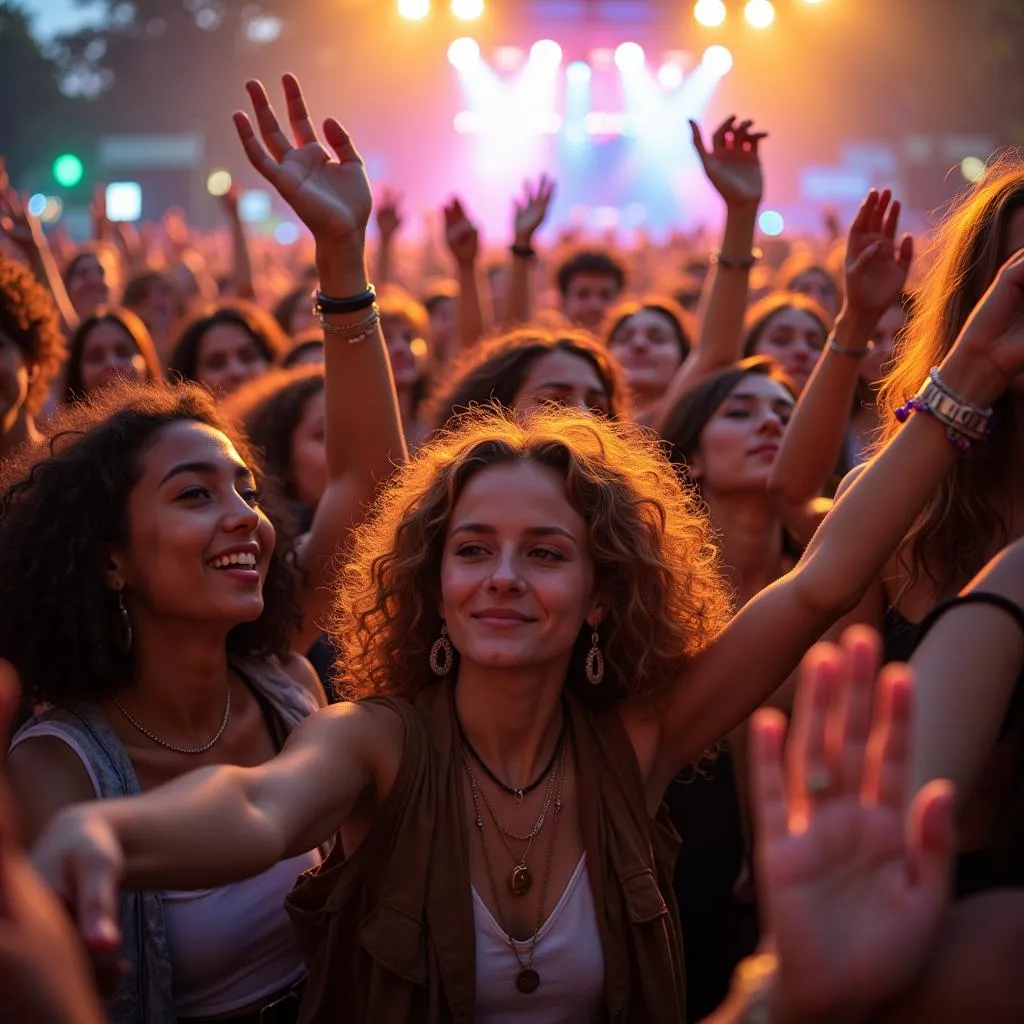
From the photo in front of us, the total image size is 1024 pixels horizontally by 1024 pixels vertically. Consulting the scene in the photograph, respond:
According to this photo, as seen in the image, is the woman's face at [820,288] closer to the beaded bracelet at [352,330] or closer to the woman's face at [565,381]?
the woman's face at [565,381]

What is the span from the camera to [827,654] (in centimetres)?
161

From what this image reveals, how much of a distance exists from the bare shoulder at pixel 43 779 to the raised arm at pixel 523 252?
3.67m

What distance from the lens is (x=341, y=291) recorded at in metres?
3.16

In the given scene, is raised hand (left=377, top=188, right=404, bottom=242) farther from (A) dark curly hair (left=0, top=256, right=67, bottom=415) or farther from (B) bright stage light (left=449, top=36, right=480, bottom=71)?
(B) bright stage light (left=449, top=36, right=480, bottom=71)

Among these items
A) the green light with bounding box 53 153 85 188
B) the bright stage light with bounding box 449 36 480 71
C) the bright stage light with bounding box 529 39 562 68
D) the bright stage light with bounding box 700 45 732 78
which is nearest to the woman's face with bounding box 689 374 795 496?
the green light with bounding box 53 153 85 188

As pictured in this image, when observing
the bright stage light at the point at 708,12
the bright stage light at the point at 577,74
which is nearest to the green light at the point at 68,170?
the bright stage light at the point at 708,12

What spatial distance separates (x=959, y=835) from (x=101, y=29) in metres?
42.8

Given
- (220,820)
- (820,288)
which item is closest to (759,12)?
(820,288)

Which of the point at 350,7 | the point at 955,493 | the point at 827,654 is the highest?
the point at 350,7

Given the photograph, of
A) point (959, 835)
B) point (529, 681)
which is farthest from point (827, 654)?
point (529, 681)

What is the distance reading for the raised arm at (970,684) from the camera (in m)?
1.83

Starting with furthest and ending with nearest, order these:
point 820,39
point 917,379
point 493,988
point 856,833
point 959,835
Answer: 1. point 820,39
2. point 917,379
3. point 493,988
4. point 959,835
5. point 856,833

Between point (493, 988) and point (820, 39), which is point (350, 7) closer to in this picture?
point (820, 39)

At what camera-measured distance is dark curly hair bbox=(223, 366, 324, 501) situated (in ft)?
14.9
